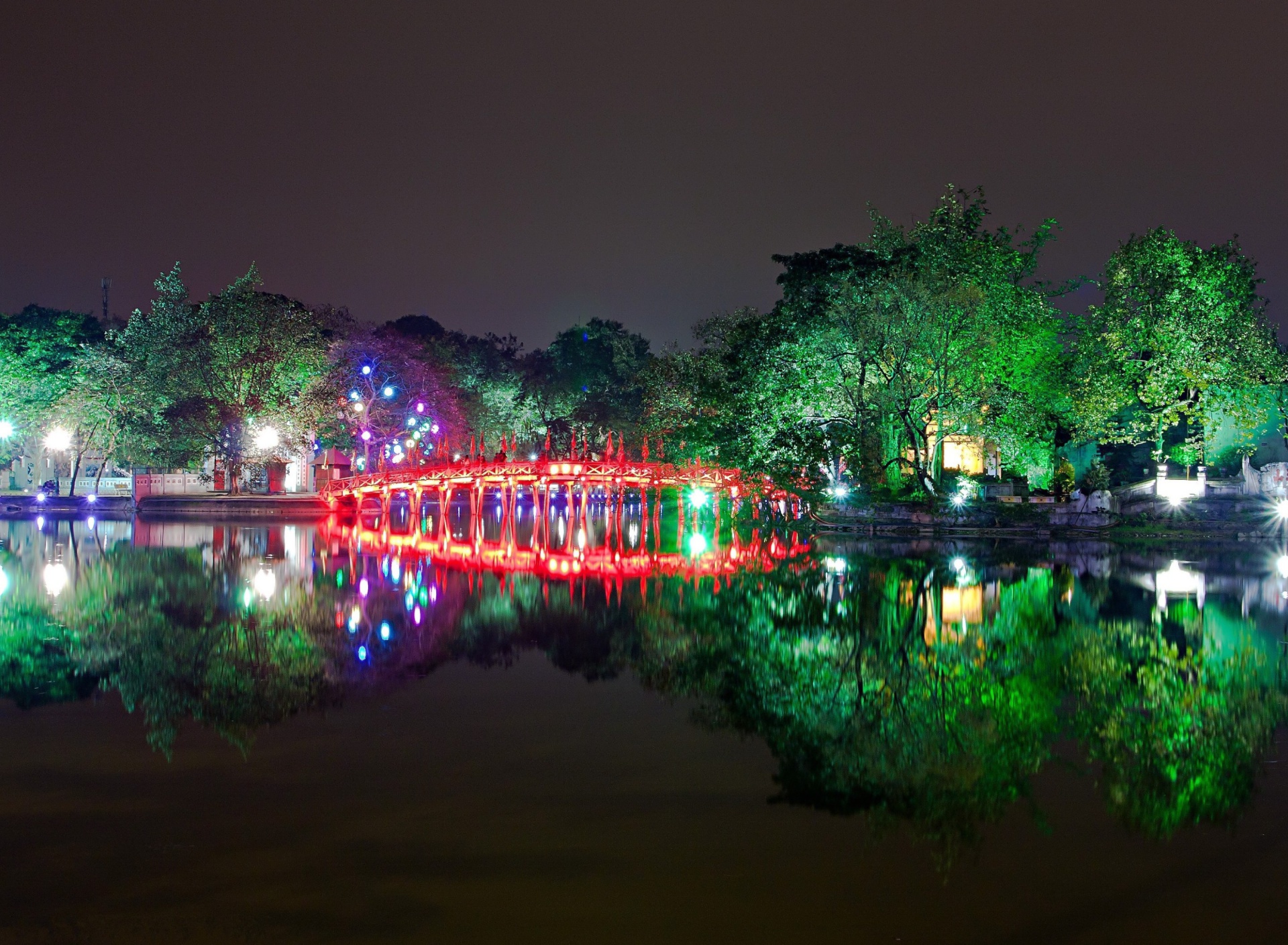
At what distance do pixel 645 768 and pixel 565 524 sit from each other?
27.7m

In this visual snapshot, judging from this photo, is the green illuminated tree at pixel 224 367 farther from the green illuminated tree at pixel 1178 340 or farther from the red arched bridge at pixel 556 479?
the green illuminated tree at pixel 1178 340

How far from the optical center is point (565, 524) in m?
36.0

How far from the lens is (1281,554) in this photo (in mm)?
24062

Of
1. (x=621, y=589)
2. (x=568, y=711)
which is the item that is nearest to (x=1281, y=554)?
(x=621, y=589)

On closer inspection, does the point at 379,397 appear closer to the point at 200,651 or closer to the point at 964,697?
the point at 200,651

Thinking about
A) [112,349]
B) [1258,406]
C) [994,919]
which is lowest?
[994,919]

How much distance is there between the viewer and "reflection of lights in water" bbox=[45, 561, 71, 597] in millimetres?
17984

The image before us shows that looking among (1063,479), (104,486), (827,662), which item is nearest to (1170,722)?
(827,662)

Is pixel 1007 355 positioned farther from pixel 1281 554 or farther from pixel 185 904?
pixel 185 904

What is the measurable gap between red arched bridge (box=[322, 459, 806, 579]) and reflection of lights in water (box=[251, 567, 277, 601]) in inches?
149

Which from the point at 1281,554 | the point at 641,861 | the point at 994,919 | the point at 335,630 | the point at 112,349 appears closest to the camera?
the point at 994,919

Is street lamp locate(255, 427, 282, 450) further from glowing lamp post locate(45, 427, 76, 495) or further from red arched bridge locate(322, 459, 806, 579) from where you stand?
glowing lamp post locate(45, 427, 76, 495)

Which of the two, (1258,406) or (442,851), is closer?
(442,851)

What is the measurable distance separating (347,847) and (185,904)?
1.00 m
